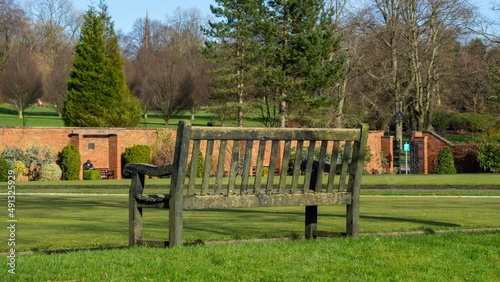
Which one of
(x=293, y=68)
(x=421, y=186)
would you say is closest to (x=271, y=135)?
(x=421, y=186)

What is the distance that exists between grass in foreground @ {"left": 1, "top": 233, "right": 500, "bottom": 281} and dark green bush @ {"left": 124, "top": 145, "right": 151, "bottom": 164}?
34336mm

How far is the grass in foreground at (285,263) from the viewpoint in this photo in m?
6.64

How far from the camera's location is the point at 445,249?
8.05 metres

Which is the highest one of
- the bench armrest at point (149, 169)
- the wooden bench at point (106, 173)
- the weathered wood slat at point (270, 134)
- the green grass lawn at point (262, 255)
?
the weathered wood slat at point (270, 134)

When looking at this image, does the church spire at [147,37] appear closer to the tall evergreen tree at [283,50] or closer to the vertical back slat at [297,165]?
the tall evergreen tree at [283,50]

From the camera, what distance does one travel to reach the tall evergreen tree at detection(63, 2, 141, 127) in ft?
169

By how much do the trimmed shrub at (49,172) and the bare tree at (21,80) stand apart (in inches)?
1421

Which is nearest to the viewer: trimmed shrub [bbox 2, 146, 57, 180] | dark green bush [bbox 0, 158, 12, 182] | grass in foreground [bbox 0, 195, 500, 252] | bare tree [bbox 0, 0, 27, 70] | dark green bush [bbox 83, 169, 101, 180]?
grass in foreground [bbox 0, 195, 500, 252]

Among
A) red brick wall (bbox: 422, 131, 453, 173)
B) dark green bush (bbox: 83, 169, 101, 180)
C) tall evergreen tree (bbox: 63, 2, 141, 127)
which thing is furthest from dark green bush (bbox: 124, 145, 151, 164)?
red brick wall (bbox: 422, 131, 453, 173)

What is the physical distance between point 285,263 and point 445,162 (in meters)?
38.5

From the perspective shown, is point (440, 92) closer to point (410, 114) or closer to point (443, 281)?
point (410, 114)

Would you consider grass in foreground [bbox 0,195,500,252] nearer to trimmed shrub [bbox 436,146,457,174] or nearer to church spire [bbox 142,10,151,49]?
trimmed shrub [bbox 436,146,457,174]

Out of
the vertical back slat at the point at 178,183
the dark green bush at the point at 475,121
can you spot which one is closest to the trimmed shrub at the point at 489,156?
the dark green bush at the point at 475,121

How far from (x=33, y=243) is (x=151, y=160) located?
110 feet
